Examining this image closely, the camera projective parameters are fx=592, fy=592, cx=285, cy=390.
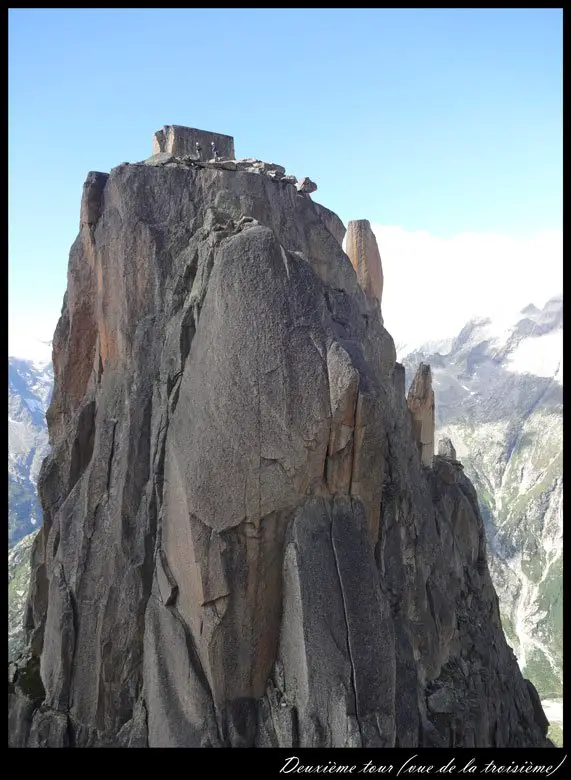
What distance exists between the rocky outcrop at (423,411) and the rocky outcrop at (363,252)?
19.4ft

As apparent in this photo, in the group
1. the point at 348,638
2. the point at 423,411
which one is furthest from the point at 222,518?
the point at 423,411

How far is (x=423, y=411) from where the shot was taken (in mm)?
39281

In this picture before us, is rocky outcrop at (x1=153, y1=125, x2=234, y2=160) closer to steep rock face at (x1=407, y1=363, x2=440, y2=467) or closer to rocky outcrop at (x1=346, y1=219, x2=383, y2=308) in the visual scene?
rocky outcrop at (x1=346, y1=219, x2=383, y2=308)

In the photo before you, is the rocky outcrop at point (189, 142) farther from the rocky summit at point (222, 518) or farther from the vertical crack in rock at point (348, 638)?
the vertical crack in rock at point (348, 638)

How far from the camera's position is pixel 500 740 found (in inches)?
1039

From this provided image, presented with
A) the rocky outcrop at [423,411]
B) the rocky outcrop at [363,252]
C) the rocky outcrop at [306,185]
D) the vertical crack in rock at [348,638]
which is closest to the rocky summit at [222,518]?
the vertical crack in rock at [348,638]

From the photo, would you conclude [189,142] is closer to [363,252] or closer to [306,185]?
[306,185]

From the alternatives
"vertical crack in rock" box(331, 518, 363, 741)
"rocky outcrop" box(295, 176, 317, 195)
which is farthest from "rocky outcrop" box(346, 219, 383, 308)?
"vertical crack in rock" box(331, 518, 363, 741)

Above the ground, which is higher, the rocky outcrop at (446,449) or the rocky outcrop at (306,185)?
the rocky outcrop at (306,185)

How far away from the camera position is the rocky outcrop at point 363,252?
4028 centimetres

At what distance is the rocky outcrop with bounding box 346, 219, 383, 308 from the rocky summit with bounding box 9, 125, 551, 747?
47.3ft

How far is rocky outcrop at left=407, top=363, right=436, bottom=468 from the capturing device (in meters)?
37.5

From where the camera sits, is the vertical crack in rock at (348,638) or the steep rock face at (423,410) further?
the steep rock face at (423,410)
